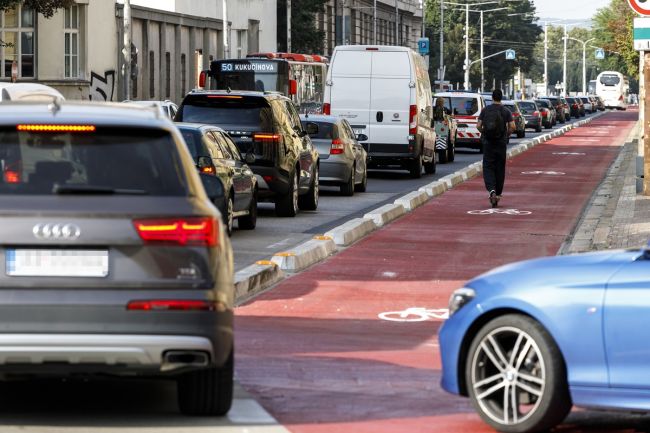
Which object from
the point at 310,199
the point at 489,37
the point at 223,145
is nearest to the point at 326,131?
the point at 310,199

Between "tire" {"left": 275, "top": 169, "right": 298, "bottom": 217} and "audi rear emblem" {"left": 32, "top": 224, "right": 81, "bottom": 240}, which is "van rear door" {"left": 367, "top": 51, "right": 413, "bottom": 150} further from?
"audi rear emblem" {"left": 32, "top": 224, "right": 81, "bottom": 240}

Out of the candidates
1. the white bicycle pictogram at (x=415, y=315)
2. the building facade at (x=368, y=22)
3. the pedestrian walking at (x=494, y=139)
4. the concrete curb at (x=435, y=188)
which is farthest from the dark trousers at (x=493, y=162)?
the building facade at (x=368, y=22)

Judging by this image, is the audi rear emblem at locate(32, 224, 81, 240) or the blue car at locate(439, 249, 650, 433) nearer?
the audi rear emblem at locate(32, 224, 81, 240)

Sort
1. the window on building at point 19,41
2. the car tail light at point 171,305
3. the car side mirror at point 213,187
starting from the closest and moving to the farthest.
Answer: the car tail light at point 171,305 < the car side mirror at point 213,187 < the window on building at point 19,41

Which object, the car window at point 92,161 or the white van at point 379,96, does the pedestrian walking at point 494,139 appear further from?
the car window at point 92,161

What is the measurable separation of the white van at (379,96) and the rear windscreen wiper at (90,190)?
28.8 meters

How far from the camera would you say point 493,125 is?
26.2 m

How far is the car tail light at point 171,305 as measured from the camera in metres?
7.66

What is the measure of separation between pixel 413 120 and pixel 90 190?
29.3 m

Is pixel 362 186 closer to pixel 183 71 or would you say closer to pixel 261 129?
pixel 261 129

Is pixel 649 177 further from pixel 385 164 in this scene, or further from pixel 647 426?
pixel 647 426

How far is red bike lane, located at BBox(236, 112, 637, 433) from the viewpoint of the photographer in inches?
351

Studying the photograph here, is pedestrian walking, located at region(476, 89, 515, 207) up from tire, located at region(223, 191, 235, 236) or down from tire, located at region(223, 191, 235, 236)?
up

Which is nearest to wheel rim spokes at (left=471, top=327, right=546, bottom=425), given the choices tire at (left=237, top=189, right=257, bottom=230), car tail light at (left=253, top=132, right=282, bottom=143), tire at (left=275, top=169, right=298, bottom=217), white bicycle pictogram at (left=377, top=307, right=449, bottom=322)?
white bicycle pictogram at (left=377, top=307, right=449, bottom=322)
